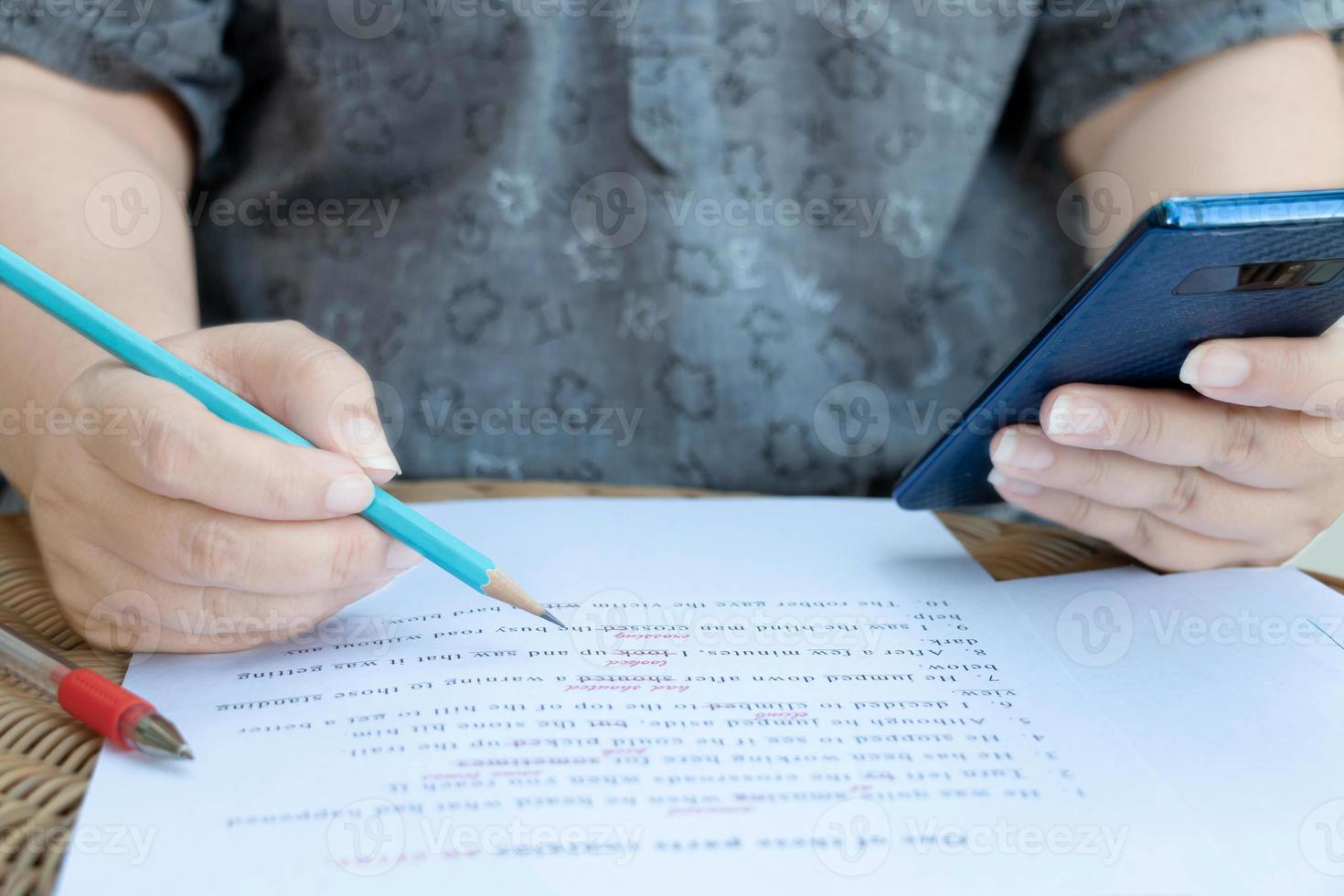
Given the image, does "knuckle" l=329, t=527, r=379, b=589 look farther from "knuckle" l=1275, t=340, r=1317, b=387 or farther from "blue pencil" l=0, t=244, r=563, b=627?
"knuckle" l=1275, t=340, r=1317, b=387

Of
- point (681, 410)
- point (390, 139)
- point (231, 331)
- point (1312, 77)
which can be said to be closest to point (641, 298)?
point (681, 410)

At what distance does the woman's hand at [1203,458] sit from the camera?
383 millimetres

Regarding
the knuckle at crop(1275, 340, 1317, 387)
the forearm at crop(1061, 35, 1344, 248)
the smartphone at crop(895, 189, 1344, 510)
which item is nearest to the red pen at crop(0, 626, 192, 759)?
the smartphone at crop(895, 189, 1344, 510)

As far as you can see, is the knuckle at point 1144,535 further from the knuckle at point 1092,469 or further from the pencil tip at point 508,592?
the pencil tip at point 508,592

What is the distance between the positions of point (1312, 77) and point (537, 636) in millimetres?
520

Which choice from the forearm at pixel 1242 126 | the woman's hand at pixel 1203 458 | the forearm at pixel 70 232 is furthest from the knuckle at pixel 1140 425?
the forearm at pixel 70 232

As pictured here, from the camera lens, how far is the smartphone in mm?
307

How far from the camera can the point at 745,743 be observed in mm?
317

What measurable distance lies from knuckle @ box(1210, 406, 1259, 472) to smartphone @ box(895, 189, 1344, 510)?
24mm

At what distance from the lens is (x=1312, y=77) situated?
557 mm

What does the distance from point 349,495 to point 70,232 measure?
25 cm

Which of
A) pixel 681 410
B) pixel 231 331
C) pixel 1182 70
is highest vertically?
pixel 1182 70

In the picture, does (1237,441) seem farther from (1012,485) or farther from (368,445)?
(368,445)

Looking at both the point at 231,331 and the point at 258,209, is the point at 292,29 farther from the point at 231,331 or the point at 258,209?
the point at 231,331
